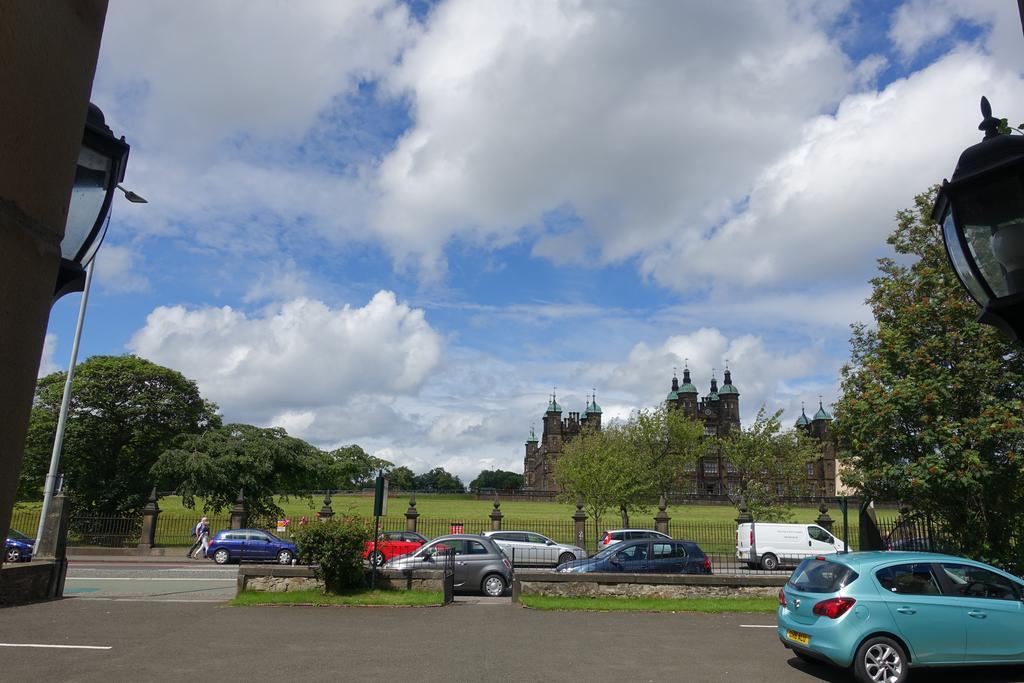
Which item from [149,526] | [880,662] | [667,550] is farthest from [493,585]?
[149,526]

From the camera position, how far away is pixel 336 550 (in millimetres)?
15344

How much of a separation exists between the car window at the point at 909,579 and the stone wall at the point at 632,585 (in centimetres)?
780

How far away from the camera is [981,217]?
10.9 feet

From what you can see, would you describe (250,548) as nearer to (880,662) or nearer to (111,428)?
(111,428)

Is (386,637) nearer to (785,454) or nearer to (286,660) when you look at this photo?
(286,660)

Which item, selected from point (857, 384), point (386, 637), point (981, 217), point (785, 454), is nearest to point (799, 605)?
point (386, 637)

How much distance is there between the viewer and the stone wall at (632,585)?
16422 mm

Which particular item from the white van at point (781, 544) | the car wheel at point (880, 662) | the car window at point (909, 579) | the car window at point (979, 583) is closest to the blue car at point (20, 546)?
the car wheel at point (880, 662)

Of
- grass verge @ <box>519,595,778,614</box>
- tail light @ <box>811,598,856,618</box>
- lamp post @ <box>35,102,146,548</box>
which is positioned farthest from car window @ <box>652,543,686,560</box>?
lamp post @ <box>35,102,146,548</box>

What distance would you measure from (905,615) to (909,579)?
51 cm

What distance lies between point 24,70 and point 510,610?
1499cm

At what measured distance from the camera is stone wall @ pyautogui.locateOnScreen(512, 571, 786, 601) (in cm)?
1642

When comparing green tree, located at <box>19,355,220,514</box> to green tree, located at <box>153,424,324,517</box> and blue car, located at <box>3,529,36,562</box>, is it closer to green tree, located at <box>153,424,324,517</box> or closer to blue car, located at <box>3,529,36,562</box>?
green tree, located at <box>153,424,324,517</box>

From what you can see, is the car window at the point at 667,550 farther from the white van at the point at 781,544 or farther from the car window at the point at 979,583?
the white van at the point at 781,544
